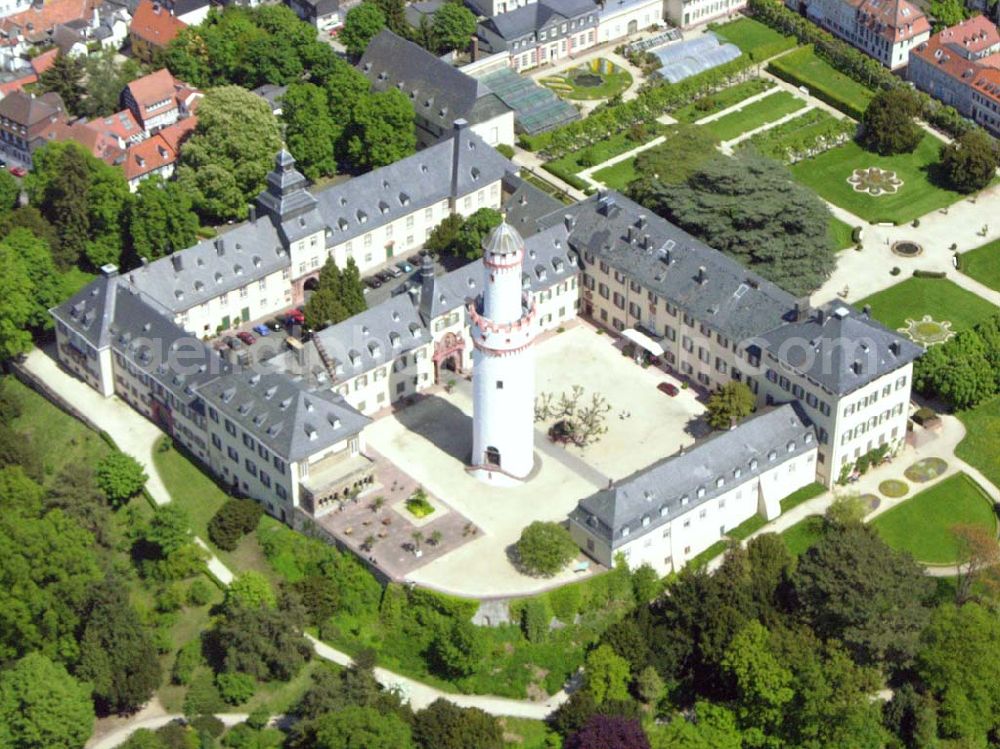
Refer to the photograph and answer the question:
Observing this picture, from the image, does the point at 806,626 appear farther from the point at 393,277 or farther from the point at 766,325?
the point at 393,277

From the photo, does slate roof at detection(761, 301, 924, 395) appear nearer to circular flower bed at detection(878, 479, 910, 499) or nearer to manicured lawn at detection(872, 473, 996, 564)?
circular flower bed at detection(878, 479, 910, 499)

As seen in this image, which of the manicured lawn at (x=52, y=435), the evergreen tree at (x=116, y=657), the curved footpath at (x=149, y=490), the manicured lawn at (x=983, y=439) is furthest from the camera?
the manicured lawn at (x=52, y=435)

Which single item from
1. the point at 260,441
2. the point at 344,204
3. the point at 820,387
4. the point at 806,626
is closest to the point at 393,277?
the point at 344,204

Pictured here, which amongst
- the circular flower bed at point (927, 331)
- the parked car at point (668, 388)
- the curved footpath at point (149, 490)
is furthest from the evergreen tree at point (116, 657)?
the circular flower bed at point (927, 331)

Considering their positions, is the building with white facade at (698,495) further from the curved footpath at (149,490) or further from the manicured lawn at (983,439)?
the manicured lawn at (983,439)

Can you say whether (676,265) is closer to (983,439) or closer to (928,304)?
(928,304)

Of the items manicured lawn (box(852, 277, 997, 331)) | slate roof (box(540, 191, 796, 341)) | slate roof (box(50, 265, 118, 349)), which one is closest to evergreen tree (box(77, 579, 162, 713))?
slate roof (box(50, 265, 118, 349))

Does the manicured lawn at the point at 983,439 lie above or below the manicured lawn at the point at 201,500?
above
